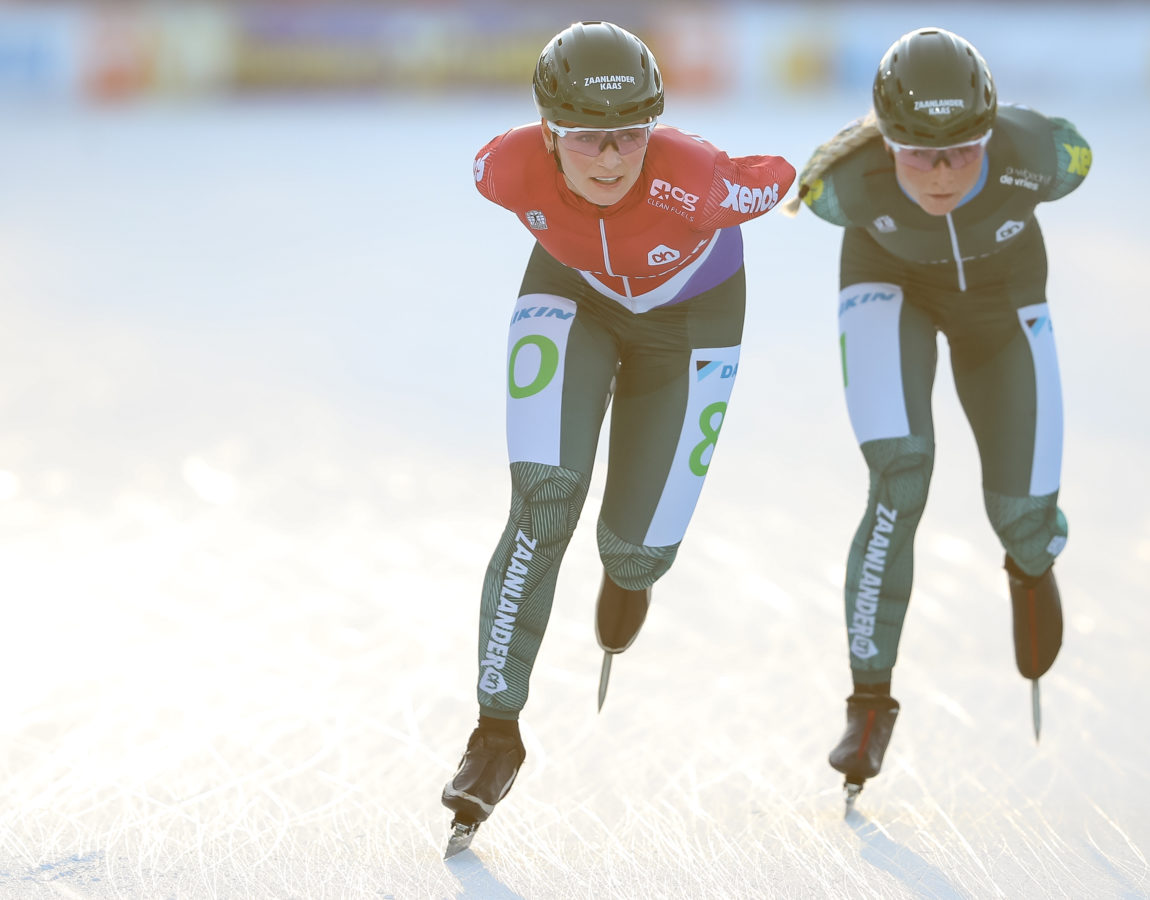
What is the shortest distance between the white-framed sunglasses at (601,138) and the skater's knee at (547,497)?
0.73 metres

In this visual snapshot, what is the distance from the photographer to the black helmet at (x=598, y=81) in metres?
3.27

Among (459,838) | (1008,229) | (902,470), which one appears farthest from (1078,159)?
(459,838)

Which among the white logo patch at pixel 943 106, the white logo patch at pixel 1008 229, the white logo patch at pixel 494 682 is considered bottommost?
the white logo patch at pixel 494 682

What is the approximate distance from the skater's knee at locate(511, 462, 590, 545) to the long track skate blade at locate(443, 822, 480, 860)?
71 cm

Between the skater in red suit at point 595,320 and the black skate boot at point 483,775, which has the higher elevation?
the skater in red suit at point 595,320

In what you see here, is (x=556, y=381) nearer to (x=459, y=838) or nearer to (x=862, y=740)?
(x=459, y=838)

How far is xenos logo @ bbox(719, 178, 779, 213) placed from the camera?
347cm

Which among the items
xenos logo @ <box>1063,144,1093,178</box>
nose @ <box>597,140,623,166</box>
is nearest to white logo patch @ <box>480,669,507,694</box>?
nose @ <box>597,140,623,166</box>

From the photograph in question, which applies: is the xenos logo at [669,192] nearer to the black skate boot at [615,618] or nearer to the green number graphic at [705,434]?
the green number graphic at [705,434]

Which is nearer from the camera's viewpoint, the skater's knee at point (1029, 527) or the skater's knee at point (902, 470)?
the skater's knee at point (902, 470)

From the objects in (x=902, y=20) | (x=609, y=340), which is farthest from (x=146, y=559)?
(x=902, y=20)

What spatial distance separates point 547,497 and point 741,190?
0.86 meters

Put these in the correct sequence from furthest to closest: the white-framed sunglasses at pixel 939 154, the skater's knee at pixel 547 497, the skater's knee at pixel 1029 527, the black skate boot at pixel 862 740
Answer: the skater's knee at pixel 1029 527
the black skate boot at pixel 862 740
the white-framed sunglasses at pixel 939 154
the skater's knee at pixel 547 497

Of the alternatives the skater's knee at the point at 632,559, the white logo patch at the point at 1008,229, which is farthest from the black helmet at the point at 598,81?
the skater's knee at the point at 632,559
